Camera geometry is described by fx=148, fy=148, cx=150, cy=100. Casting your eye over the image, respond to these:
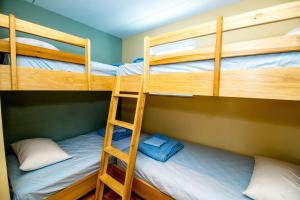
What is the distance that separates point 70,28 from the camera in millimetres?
2379

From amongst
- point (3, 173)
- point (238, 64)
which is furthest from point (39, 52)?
point (238, 64)

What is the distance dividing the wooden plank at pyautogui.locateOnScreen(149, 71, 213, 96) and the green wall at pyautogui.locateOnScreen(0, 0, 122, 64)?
1778mm

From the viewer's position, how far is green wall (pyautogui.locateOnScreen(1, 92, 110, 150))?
76.3 inches

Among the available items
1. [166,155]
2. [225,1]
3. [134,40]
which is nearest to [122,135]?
[166,155]

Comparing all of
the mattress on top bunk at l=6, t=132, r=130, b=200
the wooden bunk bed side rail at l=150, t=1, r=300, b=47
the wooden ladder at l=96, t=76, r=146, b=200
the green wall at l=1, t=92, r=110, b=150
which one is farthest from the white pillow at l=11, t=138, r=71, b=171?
the wooden bunk bed side rail at l=150, t=1, r=300, b=47

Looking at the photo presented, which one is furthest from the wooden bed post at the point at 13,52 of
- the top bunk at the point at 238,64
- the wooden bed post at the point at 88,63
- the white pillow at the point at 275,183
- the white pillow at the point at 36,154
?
the white pillow at the point at 275,183

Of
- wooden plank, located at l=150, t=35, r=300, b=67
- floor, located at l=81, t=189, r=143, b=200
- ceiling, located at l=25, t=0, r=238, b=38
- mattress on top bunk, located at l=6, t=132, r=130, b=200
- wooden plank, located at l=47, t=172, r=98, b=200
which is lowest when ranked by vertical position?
floor, located at l=81, t=189, r=143, b=200

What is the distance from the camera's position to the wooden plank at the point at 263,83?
2.91 feet

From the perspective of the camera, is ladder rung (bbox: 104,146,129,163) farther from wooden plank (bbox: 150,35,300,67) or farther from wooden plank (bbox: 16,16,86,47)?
wooden plank (bbox: 16,16,86,47)

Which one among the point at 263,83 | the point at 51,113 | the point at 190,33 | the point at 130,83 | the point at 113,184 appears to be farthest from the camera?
the point at 51,113

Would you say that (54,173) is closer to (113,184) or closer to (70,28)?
(113,184)

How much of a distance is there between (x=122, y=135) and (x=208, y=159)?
1.43 metres

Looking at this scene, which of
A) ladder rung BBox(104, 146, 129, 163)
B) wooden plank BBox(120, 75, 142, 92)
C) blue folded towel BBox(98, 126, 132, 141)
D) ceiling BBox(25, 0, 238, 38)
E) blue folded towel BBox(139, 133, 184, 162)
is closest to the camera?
ladder rung BBox(104, 146, 129, 163)

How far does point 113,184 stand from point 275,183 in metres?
1.49
